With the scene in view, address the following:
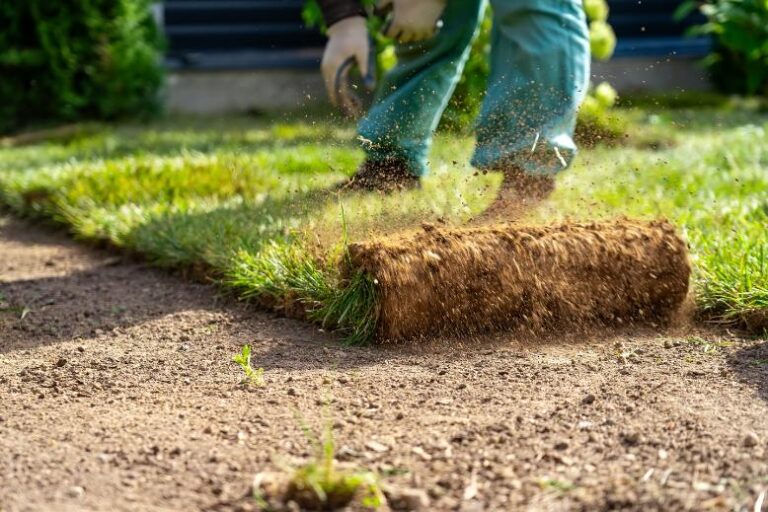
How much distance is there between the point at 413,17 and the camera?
316 centimetres

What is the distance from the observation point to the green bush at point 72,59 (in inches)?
275

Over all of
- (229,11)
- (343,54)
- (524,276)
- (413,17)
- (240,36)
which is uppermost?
(413,17)

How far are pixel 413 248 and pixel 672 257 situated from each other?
0.65 m

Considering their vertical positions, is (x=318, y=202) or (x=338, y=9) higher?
(x=338, y=9)

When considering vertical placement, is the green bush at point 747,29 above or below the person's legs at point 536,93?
below

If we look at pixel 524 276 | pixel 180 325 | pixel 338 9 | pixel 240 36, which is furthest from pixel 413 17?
pixel 240 36

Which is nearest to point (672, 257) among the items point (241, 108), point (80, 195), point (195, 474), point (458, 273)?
point (458, 273)

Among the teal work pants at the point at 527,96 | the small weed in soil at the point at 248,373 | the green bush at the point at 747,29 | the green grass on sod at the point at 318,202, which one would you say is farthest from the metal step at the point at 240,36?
the small weed in soil at the point at 248,373

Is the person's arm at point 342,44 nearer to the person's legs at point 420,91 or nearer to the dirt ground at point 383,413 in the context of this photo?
the person's legs at point 420,91

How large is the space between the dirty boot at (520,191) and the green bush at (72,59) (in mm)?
4961

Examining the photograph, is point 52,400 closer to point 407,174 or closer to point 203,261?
point 203,261

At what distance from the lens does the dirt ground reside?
5.29ft

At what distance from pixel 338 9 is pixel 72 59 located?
4.55 meters

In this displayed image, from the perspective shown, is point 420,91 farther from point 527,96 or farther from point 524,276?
point 524,276
